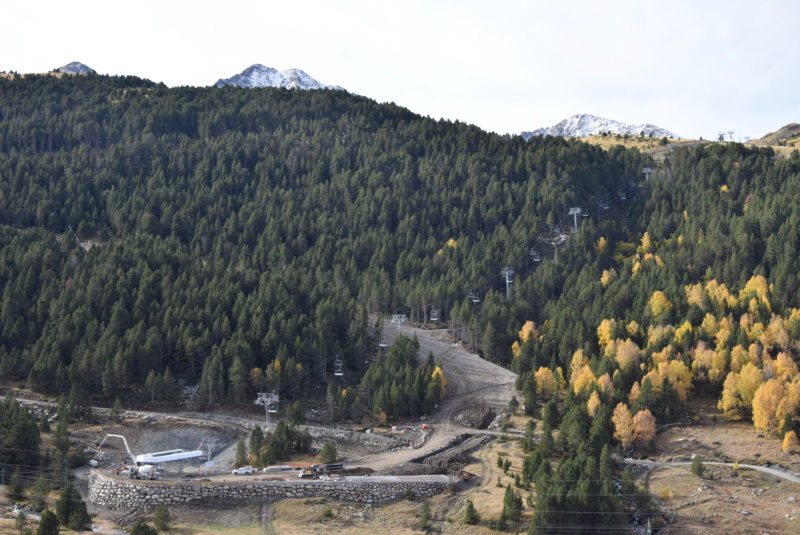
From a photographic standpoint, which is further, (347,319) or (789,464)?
(347,319)

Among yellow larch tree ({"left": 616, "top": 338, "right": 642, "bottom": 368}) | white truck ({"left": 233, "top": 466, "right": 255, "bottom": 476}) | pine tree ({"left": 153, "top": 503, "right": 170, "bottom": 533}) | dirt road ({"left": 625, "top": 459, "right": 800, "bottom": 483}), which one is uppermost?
yellow larch tree ({"left": 616, "top": 338, "right": 642, "bottom": 368})

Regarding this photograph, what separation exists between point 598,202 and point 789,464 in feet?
319

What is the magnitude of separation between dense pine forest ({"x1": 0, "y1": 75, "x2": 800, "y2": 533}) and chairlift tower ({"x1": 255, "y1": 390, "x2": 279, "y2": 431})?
227cm

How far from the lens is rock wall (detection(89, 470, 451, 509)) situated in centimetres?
7600

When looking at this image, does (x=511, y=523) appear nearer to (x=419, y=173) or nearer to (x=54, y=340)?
(x=54, y=340)

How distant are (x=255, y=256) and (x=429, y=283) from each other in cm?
3277

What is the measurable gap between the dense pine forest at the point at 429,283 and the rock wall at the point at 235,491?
12006 mm

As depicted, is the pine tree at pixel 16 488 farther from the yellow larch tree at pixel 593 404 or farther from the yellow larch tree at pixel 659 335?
the yellow larch tree at pixel 659 335

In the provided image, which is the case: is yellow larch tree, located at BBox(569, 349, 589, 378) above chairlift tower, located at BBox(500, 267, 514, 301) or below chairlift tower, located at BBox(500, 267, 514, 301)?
below

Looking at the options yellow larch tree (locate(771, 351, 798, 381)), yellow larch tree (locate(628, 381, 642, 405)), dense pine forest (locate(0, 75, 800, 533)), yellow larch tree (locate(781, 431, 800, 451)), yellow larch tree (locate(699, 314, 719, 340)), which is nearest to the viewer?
yellow larch tree (locate(781, 431, 800, 451))

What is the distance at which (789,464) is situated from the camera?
85.1m

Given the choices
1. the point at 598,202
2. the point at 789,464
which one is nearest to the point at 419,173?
the point at 598,202

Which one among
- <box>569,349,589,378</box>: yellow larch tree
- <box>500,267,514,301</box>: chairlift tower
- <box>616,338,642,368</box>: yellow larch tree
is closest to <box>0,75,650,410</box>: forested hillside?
<box>500,267,514,301</box>: chairlift tower

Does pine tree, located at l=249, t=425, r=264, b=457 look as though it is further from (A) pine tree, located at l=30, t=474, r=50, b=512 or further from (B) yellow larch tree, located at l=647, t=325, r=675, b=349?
(B) yellow larch tree, located at l=647, t=325, r=675, b=349
